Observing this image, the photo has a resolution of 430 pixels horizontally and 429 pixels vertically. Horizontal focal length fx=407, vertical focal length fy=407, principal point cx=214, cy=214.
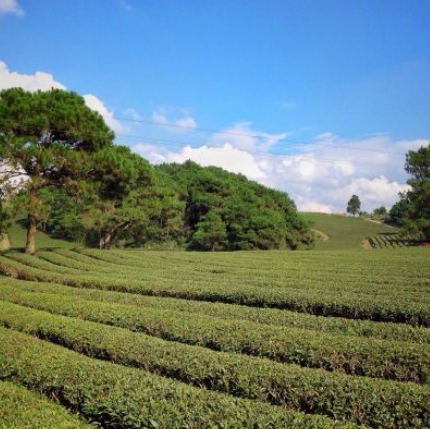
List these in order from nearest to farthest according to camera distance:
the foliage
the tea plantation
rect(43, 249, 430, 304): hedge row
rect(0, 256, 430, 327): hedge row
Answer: the tea plantation → rect(0, 256, 430, 327): hedge row → rect(43, 249, 430, 304): hedge row → the foliage

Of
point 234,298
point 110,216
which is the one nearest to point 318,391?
point 234,298

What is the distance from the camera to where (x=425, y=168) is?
173 feet

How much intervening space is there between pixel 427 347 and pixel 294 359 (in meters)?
2.43

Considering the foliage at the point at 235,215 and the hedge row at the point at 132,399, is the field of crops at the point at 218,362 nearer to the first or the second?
the hedge row at the point at 132,399

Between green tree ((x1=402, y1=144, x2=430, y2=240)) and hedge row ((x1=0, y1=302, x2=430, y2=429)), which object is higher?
green tree ((x1=402, y1=144, x2=430, y2=240))

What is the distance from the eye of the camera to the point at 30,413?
5.52 metres

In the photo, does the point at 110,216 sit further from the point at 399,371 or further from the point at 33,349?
the point at 399,371

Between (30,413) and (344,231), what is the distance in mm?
87823

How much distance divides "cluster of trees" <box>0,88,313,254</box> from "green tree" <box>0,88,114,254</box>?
6 centimetres

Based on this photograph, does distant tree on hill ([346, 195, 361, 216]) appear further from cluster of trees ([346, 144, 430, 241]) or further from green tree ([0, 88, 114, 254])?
green tree ([0, 88, 114, 254])

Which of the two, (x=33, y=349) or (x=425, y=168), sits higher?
(x=425, y=168)

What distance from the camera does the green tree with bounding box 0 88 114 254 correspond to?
904 inches

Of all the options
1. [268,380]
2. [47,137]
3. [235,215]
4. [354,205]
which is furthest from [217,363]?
[354,205]

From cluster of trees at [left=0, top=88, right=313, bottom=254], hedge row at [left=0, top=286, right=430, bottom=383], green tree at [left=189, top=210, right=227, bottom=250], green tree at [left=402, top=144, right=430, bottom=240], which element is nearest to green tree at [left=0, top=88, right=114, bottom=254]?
cluster of trees at [left=0, top=88, right=313, bottom=254]
